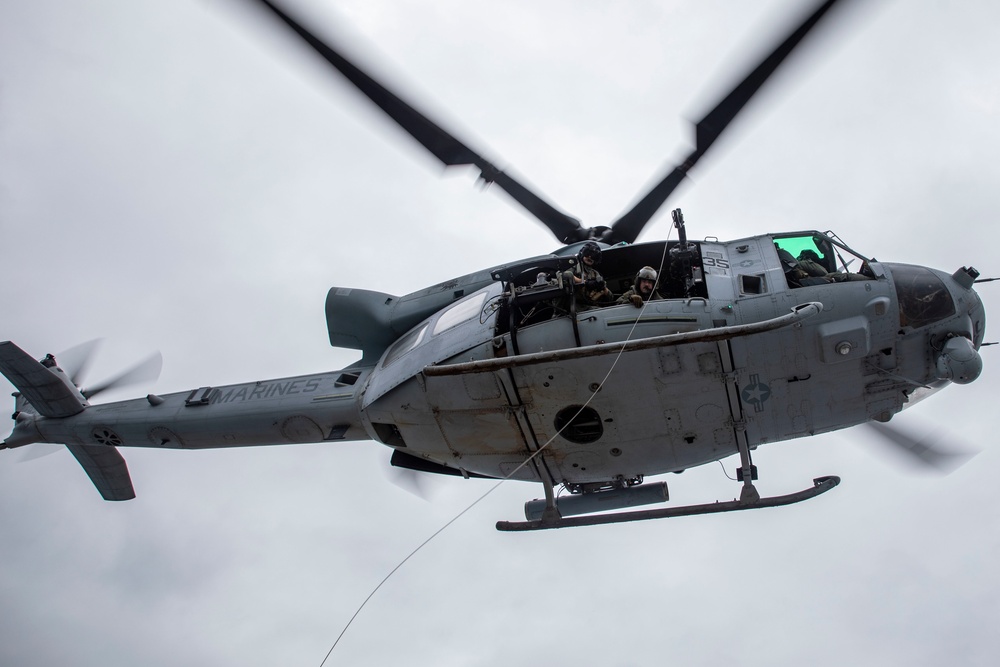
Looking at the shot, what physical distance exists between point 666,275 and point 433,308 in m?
3.39

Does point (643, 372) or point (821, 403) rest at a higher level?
point (643, 372)

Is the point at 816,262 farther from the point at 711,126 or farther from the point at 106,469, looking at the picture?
the point at 106,469

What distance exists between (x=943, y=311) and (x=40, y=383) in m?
13.5

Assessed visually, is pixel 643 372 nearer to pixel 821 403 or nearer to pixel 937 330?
pixel 821 403

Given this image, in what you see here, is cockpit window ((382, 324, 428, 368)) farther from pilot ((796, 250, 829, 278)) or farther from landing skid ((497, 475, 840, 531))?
pilot ((796, 250, 829, 278))

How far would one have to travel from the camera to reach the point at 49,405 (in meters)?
13.8

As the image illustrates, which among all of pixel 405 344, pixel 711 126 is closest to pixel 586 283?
pixel 711 126

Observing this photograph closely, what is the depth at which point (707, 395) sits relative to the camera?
8.69m

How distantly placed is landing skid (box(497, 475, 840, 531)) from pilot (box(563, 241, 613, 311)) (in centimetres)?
Result: 253

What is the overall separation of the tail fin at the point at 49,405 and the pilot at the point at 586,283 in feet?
30.5

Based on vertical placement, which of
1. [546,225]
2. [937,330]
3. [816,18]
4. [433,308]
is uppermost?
[816,18]

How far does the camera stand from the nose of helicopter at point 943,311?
8297 millimetres

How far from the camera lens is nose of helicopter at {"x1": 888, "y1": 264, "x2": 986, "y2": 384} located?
8.30 meters

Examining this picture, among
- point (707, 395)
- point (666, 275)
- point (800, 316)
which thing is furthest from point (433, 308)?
point (800, 316)
